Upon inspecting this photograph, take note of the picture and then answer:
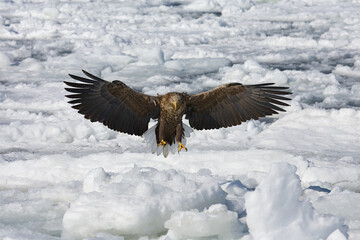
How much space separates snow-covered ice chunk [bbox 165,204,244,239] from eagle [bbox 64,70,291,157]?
1410mm

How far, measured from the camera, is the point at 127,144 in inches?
316

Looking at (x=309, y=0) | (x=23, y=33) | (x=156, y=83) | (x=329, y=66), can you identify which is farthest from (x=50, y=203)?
(x=309, y=0)

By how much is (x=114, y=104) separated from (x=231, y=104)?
1.17 meters

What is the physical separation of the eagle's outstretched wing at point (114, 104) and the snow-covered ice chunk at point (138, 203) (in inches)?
32.9

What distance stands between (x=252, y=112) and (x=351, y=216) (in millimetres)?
1576

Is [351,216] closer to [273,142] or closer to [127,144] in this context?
[273,142]

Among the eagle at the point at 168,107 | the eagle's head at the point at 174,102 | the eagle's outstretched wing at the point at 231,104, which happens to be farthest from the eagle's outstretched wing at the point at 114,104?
the eagle's outstretched wing at the point at 231,104

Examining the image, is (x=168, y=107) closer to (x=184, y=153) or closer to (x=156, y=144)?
(x=156, y=144)

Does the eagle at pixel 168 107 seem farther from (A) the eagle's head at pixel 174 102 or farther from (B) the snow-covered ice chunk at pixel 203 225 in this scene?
(B) the snow-covered ice chunk at pixel 203 225

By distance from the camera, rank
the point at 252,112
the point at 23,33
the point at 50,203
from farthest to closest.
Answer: the point at 23,33
the point at 252,112
the point at 50,203

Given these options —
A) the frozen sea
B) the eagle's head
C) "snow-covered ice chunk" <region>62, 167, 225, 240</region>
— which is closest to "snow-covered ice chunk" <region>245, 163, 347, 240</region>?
the frozen sea

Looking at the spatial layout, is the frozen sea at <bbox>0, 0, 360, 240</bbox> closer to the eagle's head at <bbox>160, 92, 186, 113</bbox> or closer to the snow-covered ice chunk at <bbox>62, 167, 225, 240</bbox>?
the snow-covered ice chunk at <bbox>62, 167, 225, 240</bbox>

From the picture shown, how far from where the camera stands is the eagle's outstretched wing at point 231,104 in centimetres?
615

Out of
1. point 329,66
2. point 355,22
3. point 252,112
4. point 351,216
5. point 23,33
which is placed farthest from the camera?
point 355,22
